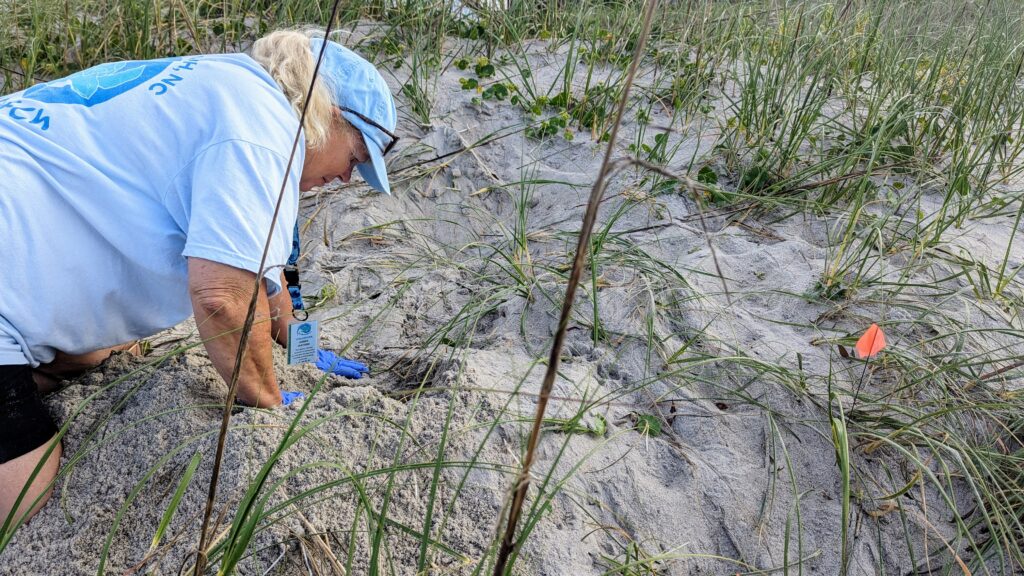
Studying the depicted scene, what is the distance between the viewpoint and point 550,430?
2002 mm

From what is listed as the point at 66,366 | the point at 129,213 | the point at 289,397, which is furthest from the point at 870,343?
the point at 66,366

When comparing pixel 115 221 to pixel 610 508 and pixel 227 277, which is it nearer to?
pixel 227 277

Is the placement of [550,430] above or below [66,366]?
above

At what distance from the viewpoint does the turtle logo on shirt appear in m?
1.95

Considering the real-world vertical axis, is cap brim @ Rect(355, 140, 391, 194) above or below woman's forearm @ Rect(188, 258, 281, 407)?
above

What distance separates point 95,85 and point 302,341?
0.88m

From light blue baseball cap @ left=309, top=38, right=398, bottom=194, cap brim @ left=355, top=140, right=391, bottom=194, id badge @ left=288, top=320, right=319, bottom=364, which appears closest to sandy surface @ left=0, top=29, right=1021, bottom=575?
id badge @ left=288, top=320, right=319, bottom=364

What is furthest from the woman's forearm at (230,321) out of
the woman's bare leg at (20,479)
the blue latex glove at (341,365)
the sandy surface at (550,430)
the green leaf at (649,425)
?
the green leaf at (649,425)

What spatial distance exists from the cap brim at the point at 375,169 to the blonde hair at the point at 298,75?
0.18 m

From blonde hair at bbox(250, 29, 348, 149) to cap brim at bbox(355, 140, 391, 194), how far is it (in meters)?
0.18

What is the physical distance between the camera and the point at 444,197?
3574mm

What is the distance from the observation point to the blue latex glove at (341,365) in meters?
2.37

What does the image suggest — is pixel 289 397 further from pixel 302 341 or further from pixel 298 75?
pixel 298 75

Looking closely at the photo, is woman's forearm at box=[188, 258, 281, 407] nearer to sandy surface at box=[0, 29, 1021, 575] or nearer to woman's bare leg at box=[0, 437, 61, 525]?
sandy surface at box=[0, 29, 1021, 575]
